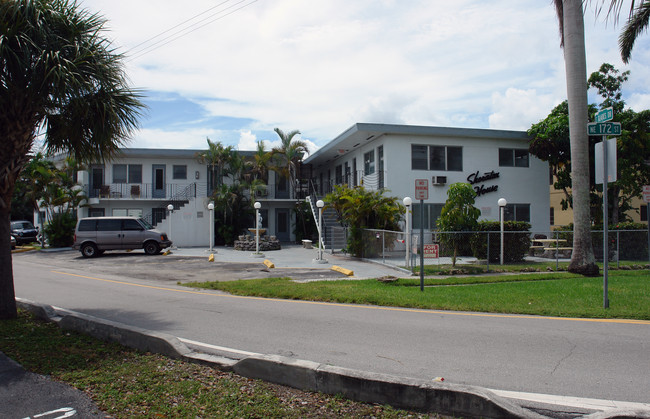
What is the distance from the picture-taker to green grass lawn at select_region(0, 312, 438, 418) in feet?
13.8

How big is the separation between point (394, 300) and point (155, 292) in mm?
6211

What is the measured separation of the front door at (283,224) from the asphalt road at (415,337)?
73.8 feet

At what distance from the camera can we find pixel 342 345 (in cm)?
662

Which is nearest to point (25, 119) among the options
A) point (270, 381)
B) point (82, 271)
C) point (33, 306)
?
point (33, 306)

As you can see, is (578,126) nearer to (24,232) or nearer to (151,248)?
(151,248)

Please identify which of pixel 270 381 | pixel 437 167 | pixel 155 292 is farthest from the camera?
pixel 437 167

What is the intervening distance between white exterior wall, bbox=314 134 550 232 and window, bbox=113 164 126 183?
16767mm

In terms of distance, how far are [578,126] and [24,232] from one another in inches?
1468

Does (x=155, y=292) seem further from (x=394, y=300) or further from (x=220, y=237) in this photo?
(x=220, y=237)

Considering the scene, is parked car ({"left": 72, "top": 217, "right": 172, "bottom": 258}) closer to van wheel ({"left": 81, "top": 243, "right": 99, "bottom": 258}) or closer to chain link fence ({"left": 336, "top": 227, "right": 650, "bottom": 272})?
van wheel ({"left": 81, "top": 243, "right": 99, "bottom": 258})

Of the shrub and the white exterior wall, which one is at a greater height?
the white exterior wall

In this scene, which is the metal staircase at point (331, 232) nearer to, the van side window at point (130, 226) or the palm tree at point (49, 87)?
the van side window at point (130, 226)

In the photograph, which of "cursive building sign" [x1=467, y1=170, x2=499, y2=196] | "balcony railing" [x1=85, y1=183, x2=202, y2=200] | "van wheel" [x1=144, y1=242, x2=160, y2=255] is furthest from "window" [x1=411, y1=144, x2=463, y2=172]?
"balcony railing" [x1=85, y1=183, x2=202, y2=200]

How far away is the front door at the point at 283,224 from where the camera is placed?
113ft
